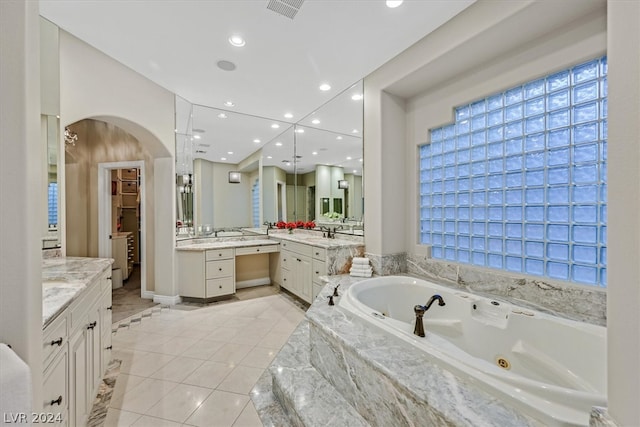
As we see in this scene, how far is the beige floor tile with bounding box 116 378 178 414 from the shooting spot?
174cm

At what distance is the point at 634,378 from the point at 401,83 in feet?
8.73

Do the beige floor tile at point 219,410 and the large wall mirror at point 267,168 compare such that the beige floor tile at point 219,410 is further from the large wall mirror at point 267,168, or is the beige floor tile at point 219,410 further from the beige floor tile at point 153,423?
the large wall mirror at point 267,168

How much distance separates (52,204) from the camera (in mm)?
2297

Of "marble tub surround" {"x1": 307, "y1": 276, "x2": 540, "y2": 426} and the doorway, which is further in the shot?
the doorway

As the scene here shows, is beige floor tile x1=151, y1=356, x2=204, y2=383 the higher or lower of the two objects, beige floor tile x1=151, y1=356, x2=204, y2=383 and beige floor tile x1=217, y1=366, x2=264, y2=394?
the higher

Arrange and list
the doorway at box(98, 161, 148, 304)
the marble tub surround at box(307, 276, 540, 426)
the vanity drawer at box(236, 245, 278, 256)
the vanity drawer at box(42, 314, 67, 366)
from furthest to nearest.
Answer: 1. the vanity drawer at box(236, 245, 278, 256)
2. the doorway at box(98, 161, 148, 304)
3. the vanity drawer at box(42, 314, 67, 366)
4. the marble tub surround at box(307, 276, 540, 426)

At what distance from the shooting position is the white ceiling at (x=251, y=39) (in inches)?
78.5

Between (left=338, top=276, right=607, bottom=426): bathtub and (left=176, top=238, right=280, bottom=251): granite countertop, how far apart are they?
7.27 ft

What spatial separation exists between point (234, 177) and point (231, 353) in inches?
142

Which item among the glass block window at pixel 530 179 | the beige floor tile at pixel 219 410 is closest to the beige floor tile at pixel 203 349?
the beige floor tile at pixel 219 410

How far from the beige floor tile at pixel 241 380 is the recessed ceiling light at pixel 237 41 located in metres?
2.84

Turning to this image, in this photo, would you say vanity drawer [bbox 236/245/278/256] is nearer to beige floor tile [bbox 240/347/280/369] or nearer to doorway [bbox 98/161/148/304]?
doorway [bbox 98/161/148/304]

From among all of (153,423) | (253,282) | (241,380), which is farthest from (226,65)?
(253,282)

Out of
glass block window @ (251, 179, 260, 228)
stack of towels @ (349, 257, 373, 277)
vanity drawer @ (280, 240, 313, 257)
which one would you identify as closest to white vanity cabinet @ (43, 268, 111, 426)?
vanity drawer @ (280, 240, 313, 257)
